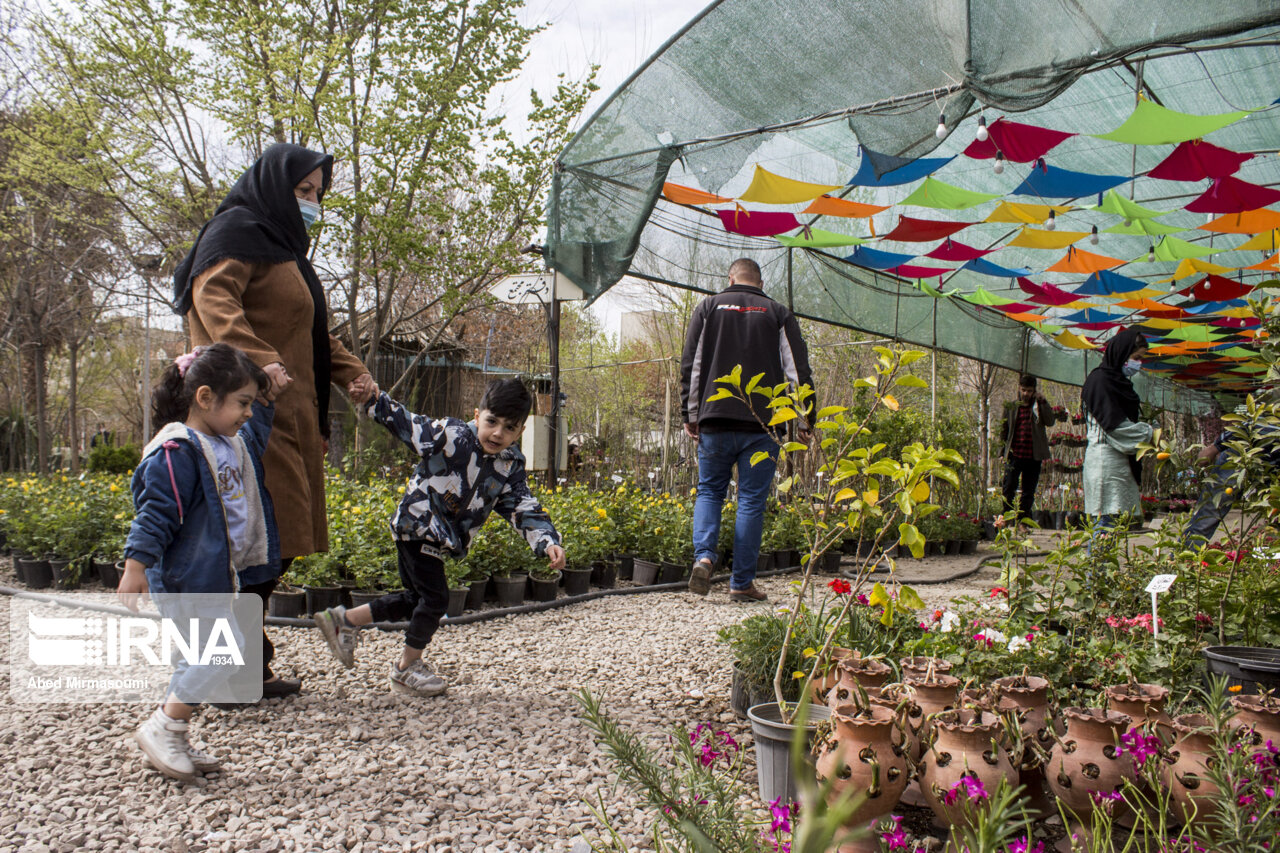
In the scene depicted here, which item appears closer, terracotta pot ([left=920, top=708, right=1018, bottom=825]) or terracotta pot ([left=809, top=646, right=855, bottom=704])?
terracotta pot ([left=920, top=708, right=1018, bottom=825])

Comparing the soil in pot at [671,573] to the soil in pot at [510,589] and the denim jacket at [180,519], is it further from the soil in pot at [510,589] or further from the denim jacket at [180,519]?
the denim jacket at [180,519]

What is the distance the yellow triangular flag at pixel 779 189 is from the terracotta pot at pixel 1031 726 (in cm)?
334

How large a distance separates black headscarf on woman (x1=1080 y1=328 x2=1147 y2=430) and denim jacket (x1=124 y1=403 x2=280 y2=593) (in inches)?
173

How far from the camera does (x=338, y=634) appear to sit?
263 centimetres

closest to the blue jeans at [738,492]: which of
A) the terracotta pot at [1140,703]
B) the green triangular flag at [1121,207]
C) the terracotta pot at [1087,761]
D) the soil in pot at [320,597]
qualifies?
the soil in pot at [320,597]

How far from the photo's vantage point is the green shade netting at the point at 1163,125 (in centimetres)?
357

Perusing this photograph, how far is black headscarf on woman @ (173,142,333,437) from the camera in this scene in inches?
90.5

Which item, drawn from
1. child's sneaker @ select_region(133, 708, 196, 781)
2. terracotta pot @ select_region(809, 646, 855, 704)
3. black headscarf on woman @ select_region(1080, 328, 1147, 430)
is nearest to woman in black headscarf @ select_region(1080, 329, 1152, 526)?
black headscarf on woman @ select_region(1080, 328, 1147, 430)

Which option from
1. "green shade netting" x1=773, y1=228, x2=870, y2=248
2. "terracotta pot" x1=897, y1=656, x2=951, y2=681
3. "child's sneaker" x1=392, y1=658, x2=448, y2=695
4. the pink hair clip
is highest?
"green shade netting" x1=773, y1=228, x2=870, y2=248

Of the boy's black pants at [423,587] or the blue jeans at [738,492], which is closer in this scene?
the boy's black pants at [423,587]

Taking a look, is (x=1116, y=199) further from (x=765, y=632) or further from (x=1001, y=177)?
A: (x=765, y=632)

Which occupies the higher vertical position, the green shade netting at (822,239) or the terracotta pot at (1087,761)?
the green shade netting at (822,239)

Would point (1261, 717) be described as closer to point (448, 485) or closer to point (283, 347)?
point (448, 485)

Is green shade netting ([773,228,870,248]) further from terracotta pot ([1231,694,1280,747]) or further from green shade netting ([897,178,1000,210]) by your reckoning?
terracotta pot ([1231,694,1280,747])
